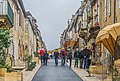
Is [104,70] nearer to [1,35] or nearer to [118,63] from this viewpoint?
[118,63]

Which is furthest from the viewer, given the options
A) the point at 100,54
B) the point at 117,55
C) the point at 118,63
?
the point at 100,54

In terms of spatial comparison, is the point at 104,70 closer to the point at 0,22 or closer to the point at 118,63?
the point at 118,63

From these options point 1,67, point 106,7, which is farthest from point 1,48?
point 106,7

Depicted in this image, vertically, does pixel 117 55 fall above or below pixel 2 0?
below

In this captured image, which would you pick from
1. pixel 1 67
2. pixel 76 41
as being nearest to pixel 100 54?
pixel 1 67

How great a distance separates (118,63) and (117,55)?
4199 mm

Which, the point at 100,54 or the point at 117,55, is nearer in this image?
the point at 117,55

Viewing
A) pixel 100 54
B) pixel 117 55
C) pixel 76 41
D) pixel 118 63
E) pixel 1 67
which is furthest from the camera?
pixel 76 41

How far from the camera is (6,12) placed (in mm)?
28859

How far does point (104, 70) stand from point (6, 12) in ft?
29.7

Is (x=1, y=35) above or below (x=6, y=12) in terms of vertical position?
below

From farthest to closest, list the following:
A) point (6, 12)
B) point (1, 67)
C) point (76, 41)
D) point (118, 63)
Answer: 1. point (76, 41)
2. point (6, 12)
3. point (1, 67)
4. point (118, 63)

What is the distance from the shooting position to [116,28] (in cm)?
1953

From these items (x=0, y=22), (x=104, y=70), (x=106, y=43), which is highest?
(x=0, y=22)
